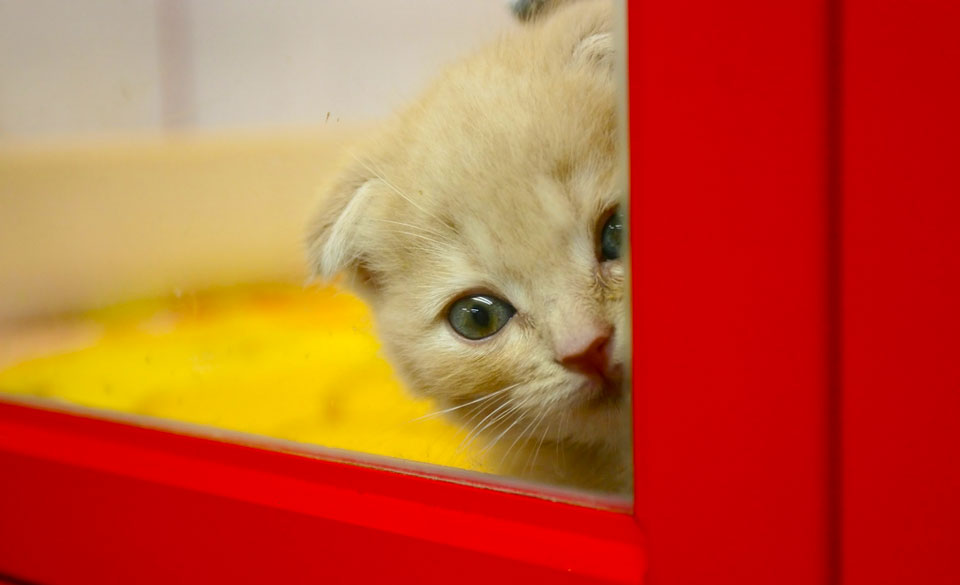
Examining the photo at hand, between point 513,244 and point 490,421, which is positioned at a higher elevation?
point 513,244

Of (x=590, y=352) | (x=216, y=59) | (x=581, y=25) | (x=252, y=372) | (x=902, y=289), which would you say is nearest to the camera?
(x=902, y=289)

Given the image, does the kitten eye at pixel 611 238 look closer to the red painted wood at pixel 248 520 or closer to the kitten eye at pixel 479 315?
the kitten eye at pixel 479 315

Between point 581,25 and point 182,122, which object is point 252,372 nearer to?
point 182,122

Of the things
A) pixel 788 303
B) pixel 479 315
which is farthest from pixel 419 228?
pixel 788 303

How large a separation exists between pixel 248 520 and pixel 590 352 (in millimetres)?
359

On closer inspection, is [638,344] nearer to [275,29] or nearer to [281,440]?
[281,440]

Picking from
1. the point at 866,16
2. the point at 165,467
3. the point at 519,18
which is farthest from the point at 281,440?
the point at 866,16

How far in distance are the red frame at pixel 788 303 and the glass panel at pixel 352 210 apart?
0.25 feet

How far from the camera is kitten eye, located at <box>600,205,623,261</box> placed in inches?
28.0

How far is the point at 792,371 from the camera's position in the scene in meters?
0.49

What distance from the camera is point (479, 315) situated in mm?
821

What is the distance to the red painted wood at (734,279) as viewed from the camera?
47 centimetres

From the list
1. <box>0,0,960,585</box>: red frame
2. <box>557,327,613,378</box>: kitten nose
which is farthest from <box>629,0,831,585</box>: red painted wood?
<box>557,327,613,378</box>: kitten nose

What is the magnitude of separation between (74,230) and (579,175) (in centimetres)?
111
